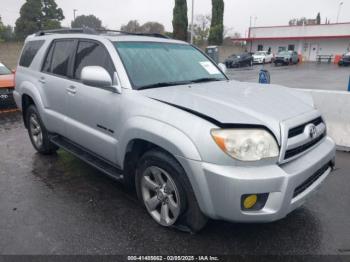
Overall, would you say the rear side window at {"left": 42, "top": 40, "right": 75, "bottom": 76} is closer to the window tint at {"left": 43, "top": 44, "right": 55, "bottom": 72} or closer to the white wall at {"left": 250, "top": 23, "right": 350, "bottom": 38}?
the window tint at {"left": 43, "top": 44, "right": 55, "bottom": 72}

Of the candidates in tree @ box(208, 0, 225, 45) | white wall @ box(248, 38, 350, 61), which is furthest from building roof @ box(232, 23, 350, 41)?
tree @ box(208, 0, 225, 45)

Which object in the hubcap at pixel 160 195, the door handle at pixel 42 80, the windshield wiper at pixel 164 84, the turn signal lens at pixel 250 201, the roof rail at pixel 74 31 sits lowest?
the hubcap at pixel 160 195

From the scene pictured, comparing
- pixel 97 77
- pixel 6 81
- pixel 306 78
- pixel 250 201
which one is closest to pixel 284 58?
pixel 306 78

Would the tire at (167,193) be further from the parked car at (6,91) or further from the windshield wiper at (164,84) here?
the parked car at (6,91)

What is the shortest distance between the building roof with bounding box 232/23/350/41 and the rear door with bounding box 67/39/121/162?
47.6 metres

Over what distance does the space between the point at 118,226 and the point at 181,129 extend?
1.28m

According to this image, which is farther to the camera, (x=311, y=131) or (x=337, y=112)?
(x=337, y=112)

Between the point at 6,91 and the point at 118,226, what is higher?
A: the point at 6,91

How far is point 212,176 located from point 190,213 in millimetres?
546

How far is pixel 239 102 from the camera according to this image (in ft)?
9.03

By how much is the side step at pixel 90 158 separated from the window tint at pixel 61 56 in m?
0.94

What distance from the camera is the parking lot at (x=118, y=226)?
271 centimetres

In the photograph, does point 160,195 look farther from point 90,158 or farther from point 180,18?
point 180,18

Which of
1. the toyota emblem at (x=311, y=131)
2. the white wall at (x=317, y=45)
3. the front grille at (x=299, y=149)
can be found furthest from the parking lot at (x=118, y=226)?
the white wall at (x=317, y=45)
